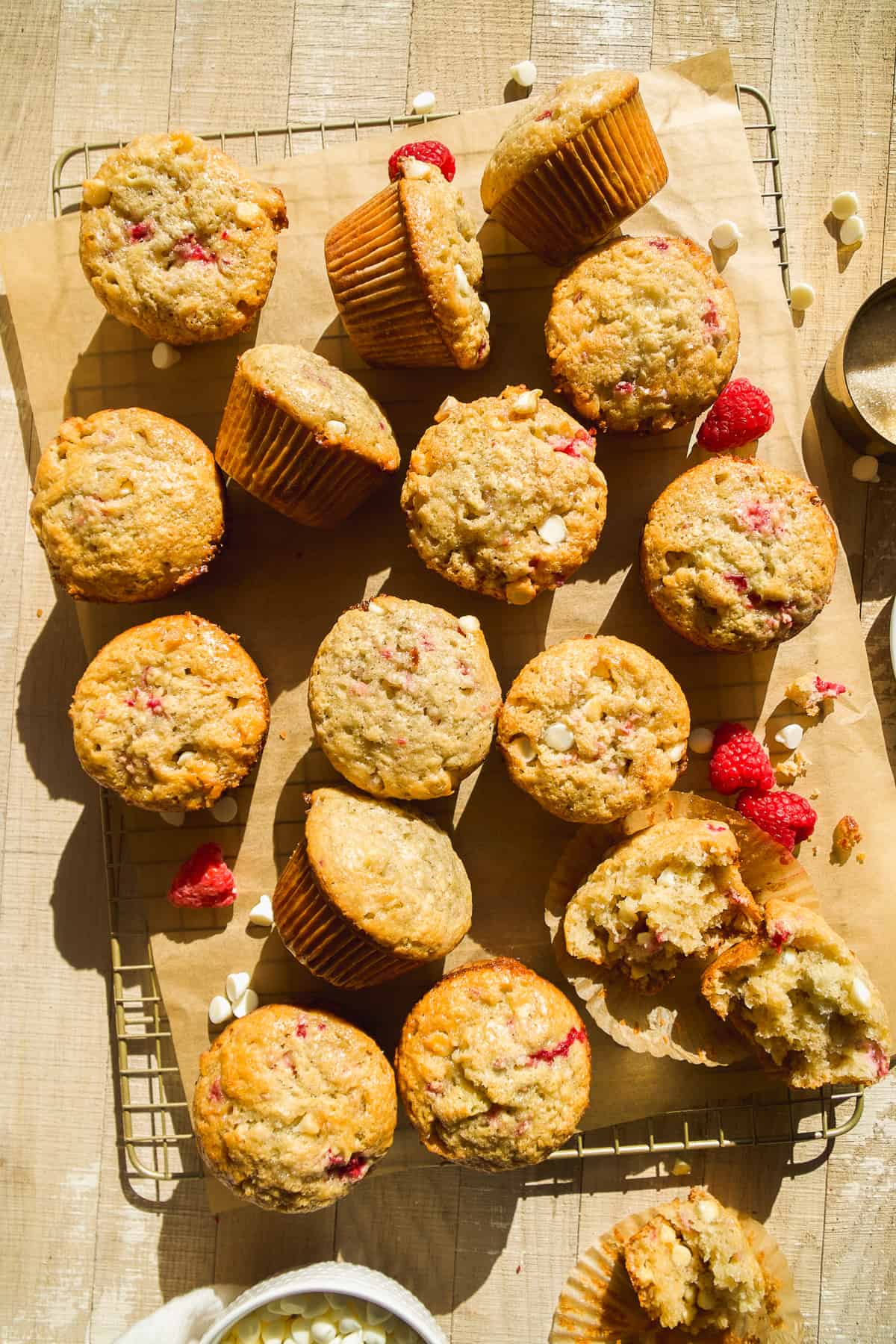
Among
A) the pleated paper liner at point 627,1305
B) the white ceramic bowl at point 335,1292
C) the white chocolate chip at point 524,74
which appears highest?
the white chocolate chip at point 524,74

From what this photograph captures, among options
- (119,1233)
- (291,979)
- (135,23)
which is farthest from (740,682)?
(135,23)

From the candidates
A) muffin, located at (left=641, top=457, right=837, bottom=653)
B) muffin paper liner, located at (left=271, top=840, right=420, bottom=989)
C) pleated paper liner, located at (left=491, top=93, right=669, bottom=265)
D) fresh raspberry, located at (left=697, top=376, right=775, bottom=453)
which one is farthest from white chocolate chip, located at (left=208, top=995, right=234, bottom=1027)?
pleated paper liner, located at (left=491, top=93, right=669, bottom=265)

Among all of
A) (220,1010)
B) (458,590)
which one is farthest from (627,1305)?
(458,590)

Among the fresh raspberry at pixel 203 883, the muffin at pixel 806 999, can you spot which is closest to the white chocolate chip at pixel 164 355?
the fresh raspberry at pixel 203 883

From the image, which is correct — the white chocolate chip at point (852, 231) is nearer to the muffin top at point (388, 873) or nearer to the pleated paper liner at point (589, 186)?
the pleated paper liner at point (589, 186)

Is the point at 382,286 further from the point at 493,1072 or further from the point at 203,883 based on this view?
the point at 493,1072

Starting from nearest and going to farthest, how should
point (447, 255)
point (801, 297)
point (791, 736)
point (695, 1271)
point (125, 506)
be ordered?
point (447, 255), point (125, 506), point (695, 1271), point (791, 736), point (801, 297)
